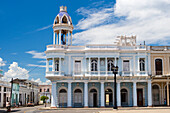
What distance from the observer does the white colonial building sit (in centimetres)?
4466

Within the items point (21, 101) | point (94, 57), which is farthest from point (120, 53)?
point (21, 101)

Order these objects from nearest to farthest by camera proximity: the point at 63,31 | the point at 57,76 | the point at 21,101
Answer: the point at 57,76
the point at 63,31
the point at 21,101

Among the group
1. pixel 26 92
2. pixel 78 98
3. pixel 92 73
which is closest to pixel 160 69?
pixel 92 73

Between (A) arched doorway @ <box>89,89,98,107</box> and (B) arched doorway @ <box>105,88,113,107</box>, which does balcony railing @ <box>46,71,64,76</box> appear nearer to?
(A) arched doorway @ <box>89,89,98,107</box>

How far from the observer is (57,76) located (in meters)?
44.0

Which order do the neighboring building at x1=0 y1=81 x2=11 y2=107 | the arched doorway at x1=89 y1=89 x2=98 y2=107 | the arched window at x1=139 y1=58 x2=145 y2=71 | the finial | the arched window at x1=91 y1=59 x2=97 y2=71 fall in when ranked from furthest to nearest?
the neighboring building at x1=0 y1=81 x2=11 y2=107 < the finial < the arched doorway at x1=89 y1=89 x2=98 y2=107 < the arched window at x1=139 y1=58 x2=145 y2=71 < the arched window at x1=91 y1=59 x2=97 y2=71

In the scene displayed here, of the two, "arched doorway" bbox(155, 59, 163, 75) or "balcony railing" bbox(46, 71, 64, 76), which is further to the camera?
"arched doorway" bbox(155, 59, 163, 75)

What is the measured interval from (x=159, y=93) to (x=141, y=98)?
3265mm

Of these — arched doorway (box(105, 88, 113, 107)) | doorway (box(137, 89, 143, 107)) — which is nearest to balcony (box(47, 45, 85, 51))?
arched doorway (box(105, 88, 113, 107))

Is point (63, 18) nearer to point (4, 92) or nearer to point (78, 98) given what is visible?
point (78, 98)

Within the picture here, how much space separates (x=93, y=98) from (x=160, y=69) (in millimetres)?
12374

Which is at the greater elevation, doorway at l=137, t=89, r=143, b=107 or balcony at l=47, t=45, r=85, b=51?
balcony at l=47, t=45, r=85, b=51

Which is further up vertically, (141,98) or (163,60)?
(163,60)

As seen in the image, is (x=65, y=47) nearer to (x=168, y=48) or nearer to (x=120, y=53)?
(x=120, y=53)
